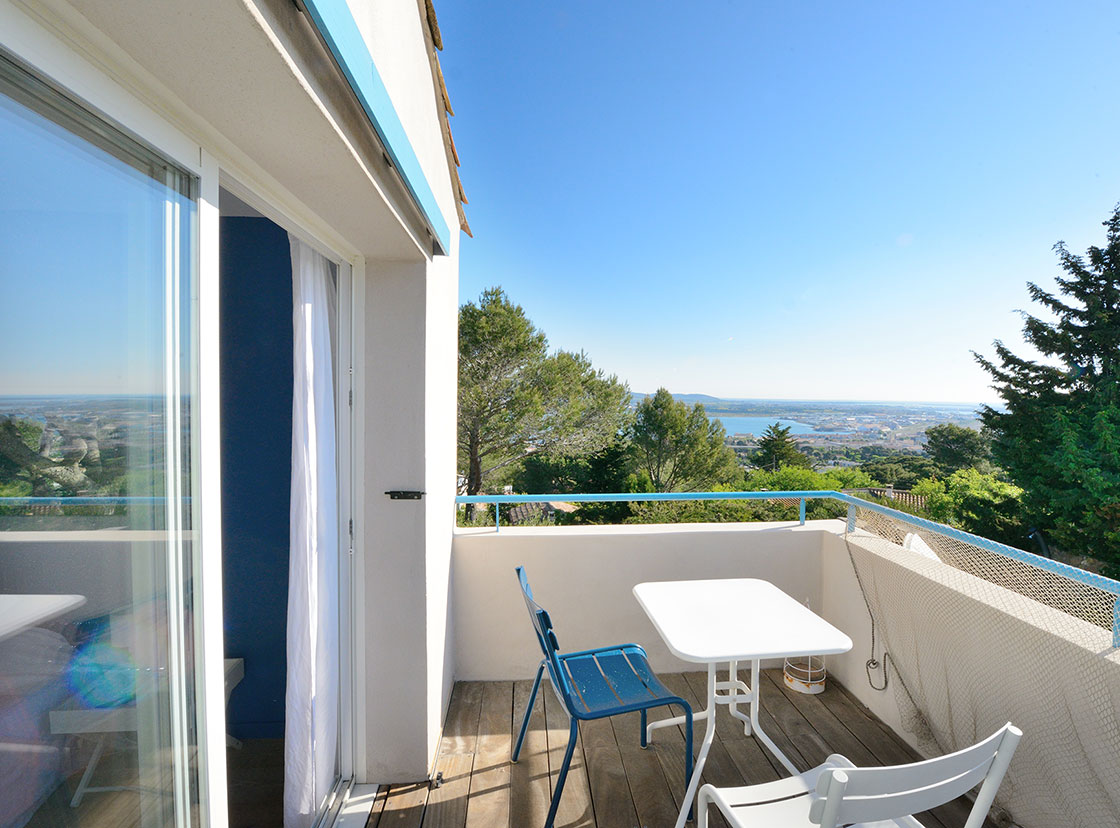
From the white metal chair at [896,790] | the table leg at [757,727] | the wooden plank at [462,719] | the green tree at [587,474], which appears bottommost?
the green tree at [587,474]

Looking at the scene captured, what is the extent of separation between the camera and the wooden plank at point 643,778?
175 cm

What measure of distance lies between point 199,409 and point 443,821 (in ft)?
4.98

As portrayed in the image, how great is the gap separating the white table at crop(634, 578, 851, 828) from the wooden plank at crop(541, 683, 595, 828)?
0.30 metres

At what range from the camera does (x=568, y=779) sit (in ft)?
6.32

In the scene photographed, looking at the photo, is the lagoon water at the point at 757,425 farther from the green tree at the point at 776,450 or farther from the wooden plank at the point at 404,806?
the wooden plank at the point at 404,806

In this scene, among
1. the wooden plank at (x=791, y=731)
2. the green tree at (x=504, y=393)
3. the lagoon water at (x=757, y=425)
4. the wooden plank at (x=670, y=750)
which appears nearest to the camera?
the wooden plank at (x=670, y=750)

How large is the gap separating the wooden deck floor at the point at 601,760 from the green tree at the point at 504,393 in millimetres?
12833

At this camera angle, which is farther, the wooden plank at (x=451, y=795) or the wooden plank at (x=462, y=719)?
the wooden plank at (x=462, y=719)

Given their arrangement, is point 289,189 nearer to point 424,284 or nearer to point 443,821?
point 424,284

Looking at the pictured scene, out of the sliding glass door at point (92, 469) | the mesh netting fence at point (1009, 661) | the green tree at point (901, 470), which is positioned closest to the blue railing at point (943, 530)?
the mesh netting fence at point (1009, 661)

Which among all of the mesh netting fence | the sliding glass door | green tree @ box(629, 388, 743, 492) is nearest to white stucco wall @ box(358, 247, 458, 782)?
the sliding glass door

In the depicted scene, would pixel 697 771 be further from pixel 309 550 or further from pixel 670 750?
pixel 309 550

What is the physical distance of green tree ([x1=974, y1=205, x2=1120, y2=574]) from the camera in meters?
17.0

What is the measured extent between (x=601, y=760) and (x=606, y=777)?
0.10 m
